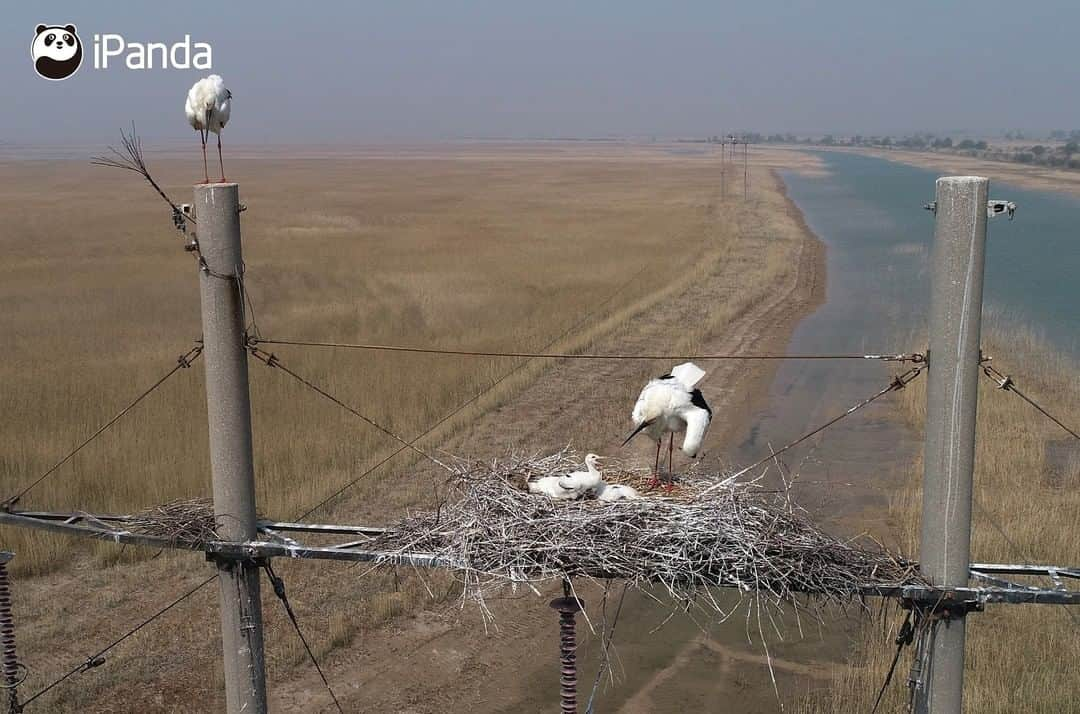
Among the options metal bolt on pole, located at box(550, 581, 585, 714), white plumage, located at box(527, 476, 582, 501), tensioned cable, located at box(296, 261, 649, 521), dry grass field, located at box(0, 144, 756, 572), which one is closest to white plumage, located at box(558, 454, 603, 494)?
white plumage, located at box(527, 476, 582, 501)

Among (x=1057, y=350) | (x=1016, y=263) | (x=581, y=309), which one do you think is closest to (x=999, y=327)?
(x=1057, y=350)

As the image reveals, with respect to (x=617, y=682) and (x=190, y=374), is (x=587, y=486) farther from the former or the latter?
(x=190, y=374)

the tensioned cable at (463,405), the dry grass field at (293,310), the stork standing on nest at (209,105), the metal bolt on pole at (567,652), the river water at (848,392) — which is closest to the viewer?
the metal bolt on pole at (567,652)

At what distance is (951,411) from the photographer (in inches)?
189

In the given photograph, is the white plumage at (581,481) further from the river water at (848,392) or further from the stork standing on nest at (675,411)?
the river water at (848,392)

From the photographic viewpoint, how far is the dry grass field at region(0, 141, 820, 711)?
410 inches

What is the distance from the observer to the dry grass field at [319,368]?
410 inches

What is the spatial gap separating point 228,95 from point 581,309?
19429 millimetres

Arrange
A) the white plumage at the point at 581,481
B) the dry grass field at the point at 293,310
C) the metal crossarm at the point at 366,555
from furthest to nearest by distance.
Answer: the dry grass field at the point at 293,310, the white plumage at the point at 581,481, the metal crossarm at the point at 366,555

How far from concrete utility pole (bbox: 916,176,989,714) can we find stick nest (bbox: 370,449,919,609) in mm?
230

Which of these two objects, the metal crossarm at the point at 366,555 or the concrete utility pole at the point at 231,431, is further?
the concrete utility pole at the point at 231,431

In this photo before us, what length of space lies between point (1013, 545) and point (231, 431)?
932cm

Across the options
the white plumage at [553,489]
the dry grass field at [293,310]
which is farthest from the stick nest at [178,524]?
the dry grass field at [293,310]

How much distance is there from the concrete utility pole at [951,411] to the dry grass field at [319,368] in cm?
555
